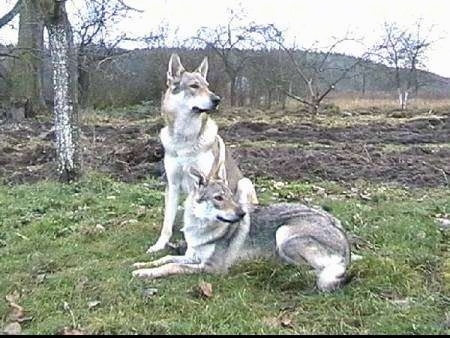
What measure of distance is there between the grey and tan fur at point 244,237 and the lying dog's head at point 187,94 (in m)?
1.15

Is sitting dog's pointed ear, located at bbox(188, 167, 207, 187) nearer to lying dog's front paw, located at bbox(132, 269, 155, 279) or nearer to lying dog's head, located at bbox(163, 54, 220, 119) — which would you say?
lying dog's front paw, located at bbox(132, 269, 155, 279)

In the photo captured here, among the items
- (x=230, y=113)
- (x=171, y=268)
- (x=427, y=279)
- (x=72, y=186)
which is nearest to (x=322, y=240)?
(x=427, y=279)

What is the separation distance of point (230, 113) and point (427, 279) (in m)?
22.9

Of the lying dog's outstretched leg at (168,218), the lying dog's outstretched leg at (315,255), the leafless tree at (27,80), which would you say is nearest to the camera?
the lying dog's outstretched leg at (315,255)

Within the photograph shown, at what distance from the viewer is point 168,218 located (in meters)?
7.48

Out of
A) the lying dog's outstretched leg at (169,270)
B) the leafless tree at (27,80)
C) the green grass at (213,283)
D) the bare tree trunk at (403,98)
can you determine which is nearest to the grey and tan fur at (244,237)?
the lying dog's outstretched leg at (169,270)

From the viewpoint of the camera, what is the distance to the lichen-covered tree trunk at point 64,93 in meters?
11.1

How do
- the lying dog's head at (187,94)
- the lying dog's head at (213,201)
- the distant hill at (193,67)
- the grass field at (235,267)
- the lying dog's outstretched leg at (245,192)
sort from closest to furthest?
the grass field at (235,267), the lying dog's head at (213,201), the lying dog's head at (187,94), the lying dog's outstretched leg at (245,192), the distant hill at (193,67)

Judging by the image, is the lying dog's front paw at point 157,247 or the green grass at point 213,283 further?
the lying dog's front paw at point 157,247

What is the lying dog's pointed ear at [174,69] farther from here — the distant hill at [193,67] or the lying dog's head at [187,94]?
the distant hill at [193,67]

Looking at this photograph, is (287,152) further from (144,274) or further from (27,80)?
(27,80)

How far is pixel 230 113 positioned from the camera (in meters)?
28.4

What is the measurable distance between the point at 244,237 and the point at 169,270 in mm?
729

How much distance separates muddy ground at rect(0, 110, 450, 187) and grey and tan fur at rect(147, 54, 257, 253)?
176 inches
